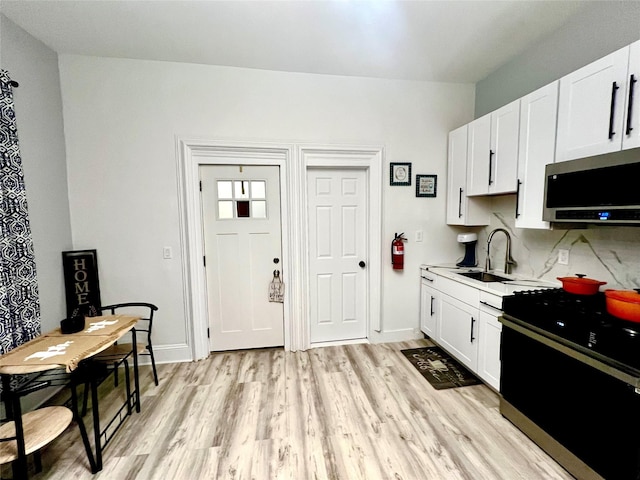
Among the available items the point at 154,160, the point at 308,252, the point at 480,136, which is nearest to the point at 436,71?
the point at 480,136

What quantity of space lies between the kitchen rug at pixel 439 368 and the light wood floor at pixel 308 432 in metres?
0.09

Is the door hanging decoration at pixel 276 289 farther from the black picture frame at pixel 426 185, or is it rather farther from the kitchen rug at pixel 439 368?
the black picture frame at pixel 426 185

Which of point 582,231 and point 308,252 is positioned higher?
point 582,231

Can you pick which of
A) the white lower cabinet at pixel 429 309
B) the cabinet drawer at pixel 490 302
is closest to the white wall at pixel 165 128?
the white lower cabinet at pixel 429 309

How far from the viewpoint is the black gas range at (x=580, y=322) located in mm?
1312

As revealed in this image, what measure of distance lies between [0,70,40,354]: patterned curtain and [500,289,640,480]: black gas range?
3.28 m

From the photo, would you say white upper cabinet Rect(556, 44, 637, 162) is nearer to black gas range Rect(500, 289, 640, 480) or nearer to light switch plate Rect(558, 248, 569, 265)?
light switch plate Rect(558, 248, 569, 265)

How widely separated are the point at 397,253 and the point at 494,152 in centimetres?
129

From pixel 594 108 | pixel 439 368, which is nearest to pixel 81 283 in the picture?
pixel 439 368

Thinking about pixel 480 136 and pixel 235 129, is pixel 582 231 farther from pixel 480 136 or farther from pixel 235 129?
pixel 235 129

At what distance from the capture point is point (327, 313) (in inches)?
128

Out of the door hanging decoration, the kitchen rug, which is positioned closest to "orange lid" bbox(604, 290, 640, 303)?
the kitchen rug

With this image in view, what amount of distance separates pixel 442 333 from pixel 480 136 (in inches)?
76.2

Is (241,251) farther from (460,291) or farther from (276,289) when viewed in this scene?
(460,291)
